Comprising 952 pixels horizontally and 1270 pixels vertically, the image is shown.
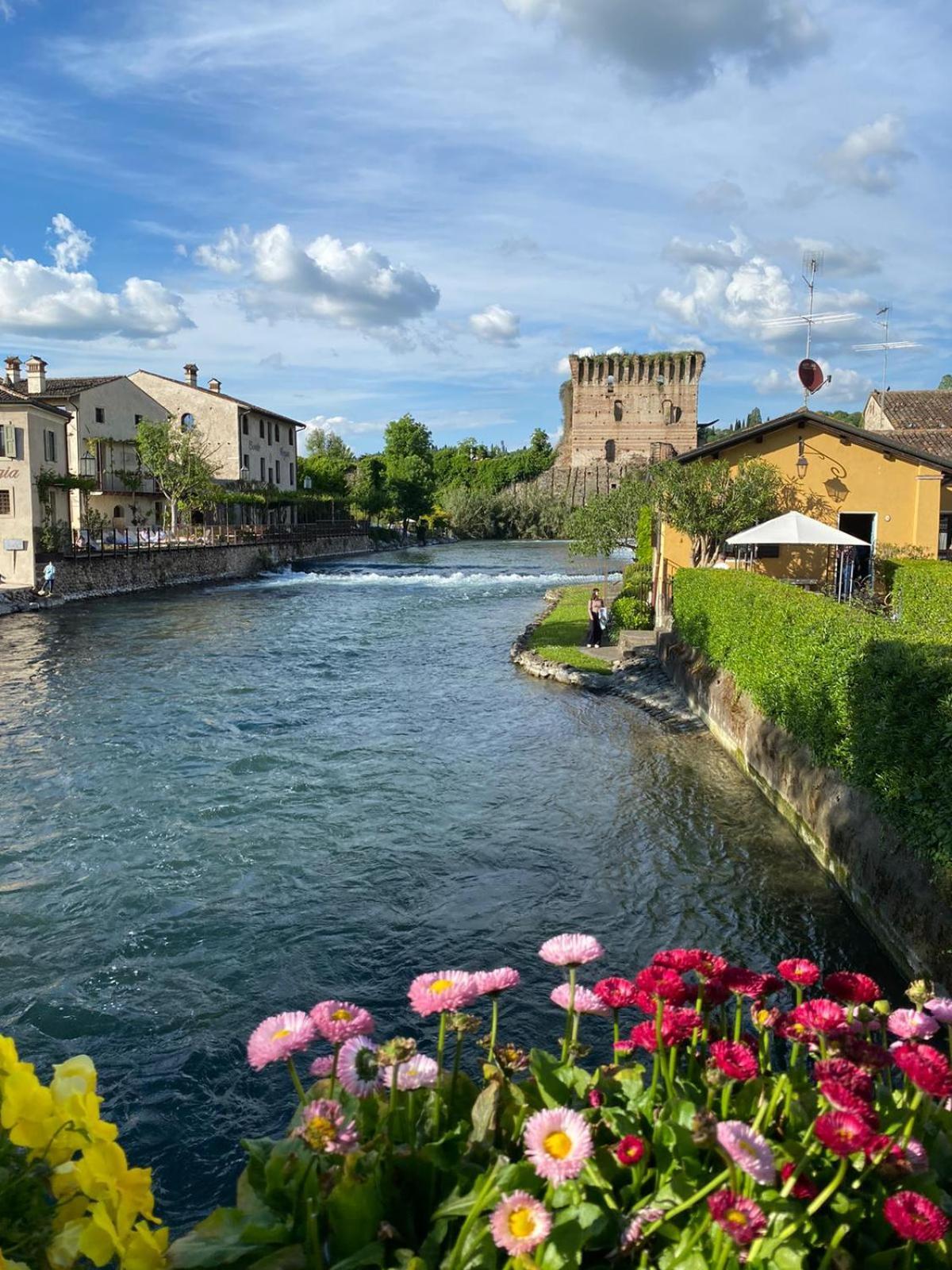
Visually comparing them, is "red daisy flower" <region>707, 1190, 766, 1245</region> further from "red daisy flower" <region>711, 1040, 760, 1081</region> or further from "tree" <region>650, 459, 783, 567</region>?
"tree" <region>650, 459, 783, 567</region>

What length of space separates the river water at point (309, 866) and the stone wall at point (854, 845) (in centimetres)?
28

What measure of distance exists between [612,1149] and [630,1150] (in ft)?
0.32

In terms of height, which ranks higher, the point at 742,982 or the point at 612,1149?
the point at 742,982

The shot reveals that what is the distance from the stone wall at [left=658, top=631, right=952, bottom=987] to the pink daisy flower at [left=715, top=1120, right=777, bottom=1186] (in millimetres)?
5045

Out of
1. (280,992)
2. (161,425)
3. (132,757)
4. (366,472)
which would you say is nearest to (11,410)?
(161,425)

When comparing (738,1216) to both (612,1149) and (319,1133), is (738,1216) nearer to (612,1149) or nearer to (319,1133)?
(612,1149)

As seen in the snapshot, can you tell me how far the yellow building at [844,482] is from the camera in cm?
2342

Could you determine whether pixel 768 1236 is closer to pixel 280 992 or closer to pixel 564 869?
pixel 280 992

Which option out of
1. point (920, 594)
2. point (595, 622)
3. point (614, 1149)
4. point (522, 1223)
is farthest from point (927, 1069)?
point (595, 622)

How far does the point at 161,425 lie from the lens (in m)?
55.0

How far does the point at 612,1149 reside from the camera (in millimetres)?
2416

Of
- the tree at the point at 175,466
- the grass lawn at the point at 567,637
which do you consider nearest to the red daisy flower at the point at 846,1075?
the grass lawn at the point at 567,637

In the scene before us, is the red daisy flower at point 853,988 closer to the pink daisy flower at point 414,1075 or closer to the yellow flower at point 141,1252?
the pink daisy flower at point 414,1075

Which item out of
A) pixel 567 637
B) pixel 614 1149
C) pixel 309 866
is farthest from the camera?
pixel 567 637
